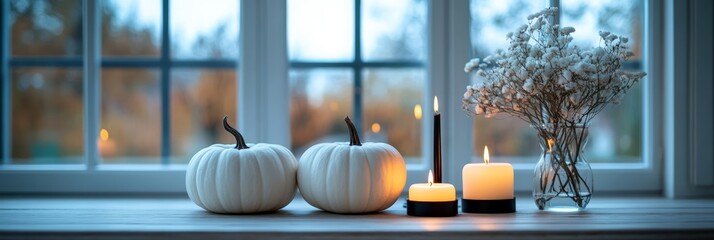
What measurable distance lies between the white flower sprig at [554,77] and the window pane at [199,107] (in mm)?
863

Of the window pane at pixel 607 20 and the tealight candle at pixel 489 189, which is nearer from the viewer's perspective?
the tealight candle at pixel 489 189

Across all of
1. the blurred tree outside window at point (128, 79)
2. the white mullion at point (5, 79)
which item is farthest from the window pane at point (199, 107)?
the white mullion at point (5, 79)

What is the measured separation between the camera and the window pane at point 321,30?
2498 millimetres

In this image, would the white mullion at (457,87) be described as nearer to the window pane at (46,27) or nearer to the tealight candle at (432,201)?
the tealight candle at (432,201)

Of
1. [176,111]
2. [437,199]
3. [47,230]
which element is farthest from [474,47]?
[47,230]

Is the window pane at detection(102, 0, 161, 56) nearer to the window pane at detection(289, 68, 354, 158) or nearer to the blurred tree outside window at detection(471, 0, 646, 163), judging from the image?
the window pane at detection(289, 68, 354, 158)

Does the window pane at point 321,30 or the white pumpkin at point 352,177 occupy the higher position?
the window pane at point 321,30

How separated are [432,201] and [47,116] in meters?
1.41

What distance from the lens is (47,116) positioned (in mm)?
2598

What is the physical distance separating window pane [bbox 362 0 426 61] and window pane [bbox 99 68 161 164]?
71 centimetres

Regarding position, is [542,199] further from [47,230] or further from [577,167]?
[47,230]

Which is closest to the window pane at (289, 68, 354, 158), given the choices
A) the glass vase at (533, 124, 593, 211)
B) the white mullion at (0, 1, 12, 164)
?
the glass vase at (533, 124, 593, 211)

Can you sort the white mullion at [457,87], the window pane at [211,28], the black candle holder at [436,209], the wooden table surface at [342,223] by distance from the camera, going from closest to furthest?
the wooden table surface at [342,223] → the black candle holder at [436,209] → the white mullion at [457,87] → the window pane at [211,28]

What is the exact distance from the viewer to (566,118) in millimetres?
2014
